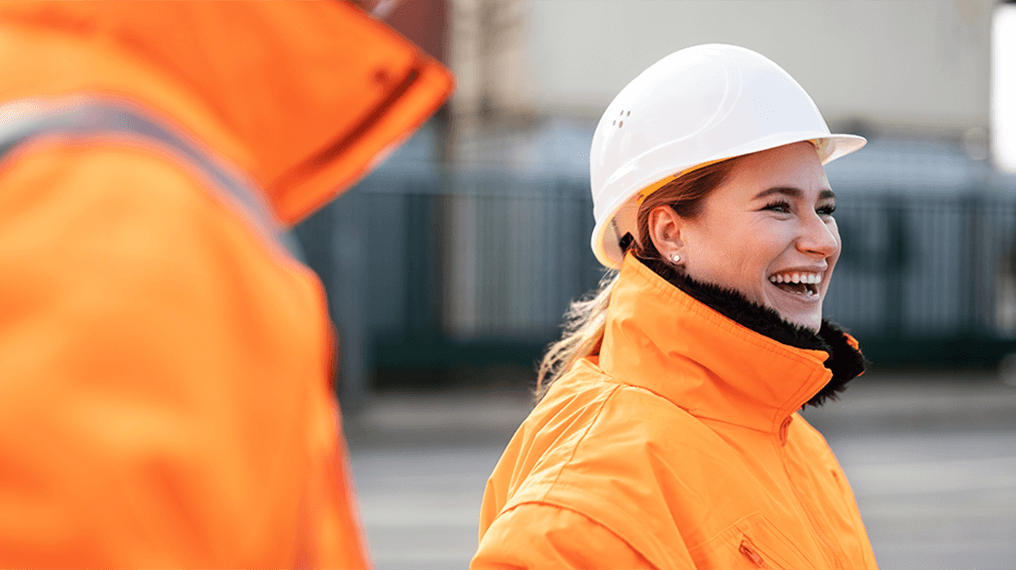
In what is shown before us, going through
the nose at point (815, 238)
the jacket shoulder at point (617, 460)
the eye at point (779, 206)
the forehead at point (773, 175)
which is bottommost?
the jacket shoulder at point (617, 460)

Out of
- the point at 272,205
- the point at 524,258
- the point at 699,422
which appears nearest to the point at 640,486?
the point at 699,422

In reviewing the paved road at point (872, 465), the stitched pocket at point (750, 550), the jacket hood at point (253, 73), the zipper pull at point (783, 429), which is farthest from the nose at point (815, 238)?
the paved road at point (872, 465)

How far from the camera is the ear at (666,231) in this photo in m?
1.91

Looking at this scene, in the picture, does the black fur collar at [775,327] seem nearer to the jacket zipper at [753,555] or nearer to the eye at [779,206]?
the eye at [779,206]

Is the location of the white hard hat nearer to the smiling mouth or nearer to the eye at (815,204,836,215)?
the eye at (815,204,836,215)

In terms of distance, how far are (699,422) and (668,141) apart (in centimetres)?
60

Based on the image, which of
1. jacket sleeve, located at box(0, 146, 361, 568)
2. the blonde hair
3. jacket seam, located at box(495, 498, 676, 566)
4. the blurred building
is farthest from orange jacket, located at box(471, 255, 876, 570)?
the blurred building

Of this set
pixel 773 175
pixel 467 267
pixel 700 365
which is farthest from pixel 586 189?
pixel 700 365

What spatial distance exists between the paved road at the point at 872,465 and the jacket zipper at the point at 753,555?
4.59 m

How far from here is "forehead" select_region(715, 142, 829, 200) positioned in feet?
6.07

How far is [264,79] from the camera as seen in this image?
0.72 meters

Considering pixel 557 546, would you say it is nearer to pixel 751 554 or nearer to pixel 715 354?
pixel 751 554

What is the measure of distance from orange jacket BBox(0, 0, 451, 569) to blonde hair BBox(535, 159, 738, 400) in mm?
1292

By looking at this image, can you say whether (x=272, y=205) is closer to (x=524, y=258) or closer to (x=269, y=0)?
(x=269, y=0)
